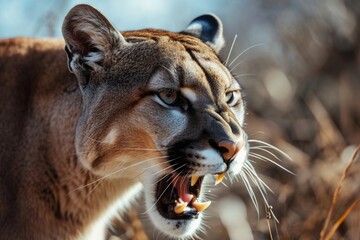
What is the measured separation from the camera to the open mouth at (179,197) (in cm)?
554

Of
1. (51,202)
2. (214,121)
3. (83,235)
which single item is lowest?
(83,235)

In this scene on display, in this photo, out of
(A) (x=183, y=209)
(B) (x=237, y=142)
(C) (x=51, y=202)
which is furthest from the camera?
(C) (x=51, y=202)

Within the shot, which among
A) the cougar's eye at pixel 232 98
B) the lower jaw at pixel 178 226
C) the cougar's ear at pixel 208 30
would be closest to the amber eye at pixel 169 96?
the cougar's eye at pixel 232 98

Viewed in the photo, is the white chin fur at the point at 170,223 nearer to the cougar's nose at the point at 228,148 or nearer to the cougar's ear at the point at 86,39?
the cougar's nose at the point at 228,148

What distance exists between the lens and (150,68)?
5.71m

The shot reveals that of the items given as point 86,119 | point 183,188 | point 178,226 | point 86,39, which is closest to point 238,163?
point 183,188

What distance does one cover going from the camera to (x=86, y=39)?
5859 millimetres

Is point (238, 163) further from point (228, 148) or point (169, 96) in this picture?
point (169, 96)

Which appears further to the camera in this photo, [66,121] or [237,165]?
[66,121]

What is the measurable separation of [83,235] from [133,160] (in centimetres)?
97

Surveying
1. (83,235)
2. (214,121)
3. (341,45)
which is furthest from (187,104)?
(341,45)

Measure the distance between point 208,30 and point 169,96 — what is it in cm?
159

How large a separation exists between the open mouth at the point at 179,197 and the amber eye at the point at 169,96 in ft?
1.71

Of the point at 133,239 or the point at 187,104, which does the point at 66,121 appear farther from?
the point at 133,239
